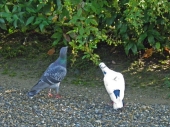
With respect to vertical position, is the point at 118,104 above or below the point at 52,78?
below

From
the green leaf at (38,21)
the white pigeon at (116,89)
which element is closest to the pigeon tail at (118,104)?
the white pigeon at (116,89)

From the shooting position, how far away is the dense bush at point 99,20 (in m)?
6.66

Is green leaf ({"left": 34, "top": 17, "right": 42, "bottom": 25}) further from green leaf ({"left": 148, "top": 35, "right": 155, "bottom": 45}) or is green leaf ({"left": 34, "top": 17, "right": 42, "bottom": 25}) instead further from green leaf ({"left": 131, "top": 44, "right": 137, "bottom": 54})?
green leaf ({"left": 148, "top": 35, "right": 155, "bottom": 45})

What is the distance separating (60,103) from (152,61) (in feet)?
6.93

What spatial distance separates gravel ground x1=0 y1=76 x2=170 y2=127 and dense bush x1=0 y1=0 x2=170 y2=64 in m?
0.60

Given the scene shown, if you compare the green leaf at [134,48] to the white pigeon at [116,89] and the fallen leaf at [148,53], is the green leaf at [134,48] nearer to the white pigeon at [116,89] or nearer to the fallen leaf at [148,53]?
the fallen leaf at [148,53]

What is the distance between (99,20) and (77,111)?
1942mm

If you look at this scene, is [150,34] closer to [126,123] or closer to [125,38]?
[125,38]

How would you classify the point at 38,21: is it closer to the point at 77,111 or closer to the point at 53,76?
the point at 53,76

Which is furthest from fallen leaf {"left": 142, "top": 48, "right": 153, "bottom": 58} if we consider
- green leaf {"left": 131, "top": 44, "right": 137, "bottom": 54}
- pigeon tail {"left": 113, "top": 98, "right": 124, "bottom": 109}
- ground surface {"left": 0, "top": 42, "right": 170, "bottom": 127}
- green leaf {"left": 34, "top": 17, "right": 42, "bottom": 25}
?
pigeon tail {"left": 113, "top": 98, "right": 124, "bottom": 109}

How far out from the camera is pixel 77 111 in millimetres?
6070

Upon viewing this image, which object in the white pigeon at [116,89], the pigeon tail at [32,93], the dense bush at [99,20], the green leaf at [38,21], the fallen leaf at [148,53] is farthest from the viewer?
the fallen leaf at [148,53]

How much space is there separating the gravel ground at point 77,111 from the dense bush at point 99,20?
595 mm

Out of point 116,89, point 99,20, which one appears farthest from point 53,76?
point 99,20
